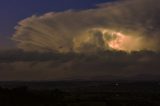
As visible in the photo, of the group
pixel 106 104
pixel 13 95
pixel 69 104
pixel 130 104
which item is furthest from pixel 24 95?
pixel 130 104

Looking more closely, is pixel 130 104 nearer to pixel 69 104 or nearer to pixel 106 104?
pixel 106 104

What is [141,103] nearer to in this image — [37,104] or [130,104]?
[130,104]

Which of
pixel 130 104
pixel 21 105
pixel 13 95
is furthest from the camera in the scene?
pixel 130 104

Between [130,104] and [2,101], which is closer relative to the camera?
[2,101]

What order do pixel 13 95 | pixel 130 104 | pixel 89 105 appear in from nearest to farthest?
pixel 13 95, pixel 89 105, pixel 130 104

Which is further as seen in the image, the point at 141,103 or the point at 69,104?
the point at 141,103

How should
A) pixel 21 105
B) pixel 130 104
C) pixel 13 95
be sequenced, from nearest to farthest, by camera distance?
pixel 21 105, pixel 13 95, pixel 130 104

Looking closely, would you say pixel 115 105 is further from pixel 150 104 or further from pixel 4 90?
pixel 4 90

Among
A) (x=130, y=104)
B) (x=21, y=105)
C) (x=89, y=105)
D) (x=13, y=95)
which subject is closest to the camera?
(x=21, y=105)

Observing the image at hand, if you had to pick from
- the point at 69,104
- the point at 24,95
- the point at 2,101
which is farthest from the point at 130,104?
the point at 2,101
